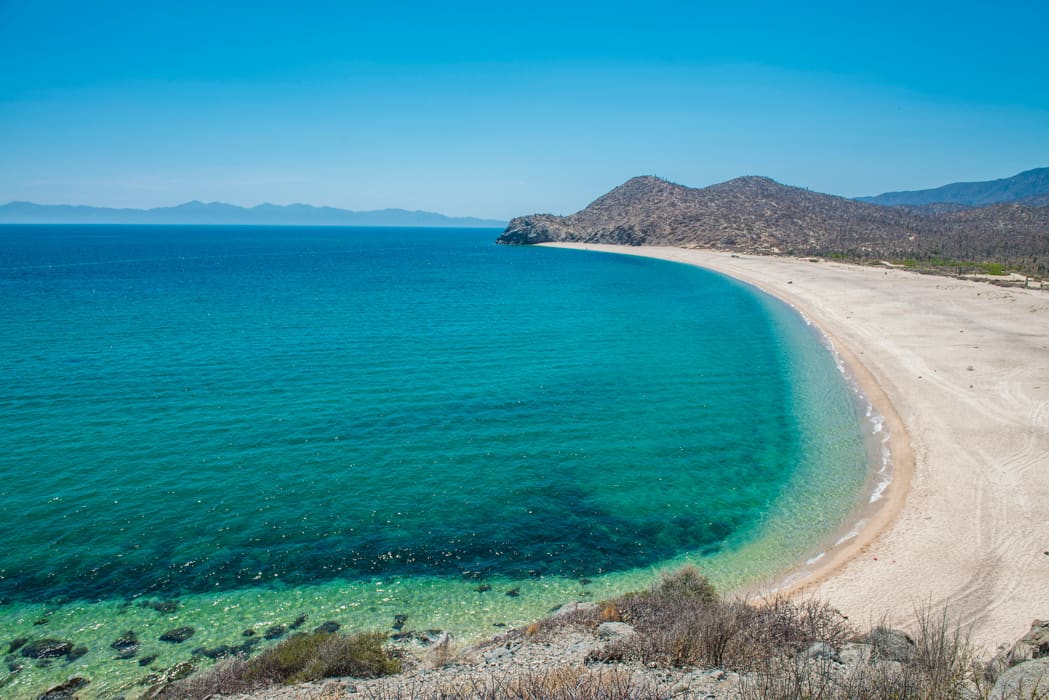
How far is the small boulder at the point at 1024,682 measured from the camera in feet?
22.1

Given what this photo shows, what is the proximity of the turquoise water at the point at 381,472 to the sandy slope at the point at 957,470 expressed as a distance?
1.76 m

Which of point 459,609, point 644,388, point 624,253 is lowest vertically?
point 459,609

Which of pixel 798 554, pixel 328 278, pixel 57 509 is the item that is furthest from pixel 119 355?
pixel 328 278

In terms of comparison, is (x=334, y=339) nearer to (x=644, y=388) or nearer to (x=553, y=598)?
(x=644, y=388)

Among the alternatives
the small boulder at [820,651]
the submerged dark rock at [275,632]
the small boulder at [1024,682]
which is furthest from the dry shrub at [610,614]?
the submerged dark rock at [275,632]

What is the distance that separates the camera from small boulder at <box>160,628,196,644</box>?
12805 mm

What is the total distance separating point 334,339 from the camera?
42.1m

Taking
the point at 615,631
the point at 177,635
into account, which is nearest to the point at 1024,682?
the point at 615,631

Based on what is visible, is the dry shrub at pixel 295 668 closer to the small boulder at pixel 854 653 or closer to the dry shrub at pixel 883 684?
the dry shrub at pixel 883 684

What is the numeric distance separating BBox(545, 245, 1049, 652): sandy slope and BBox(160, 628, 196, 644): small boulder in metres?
14.9

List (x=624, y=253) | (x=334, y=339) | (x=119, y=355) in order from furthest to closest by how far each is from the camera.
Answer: (x=624, y=253), (x=334, y=339), (x=119, y=355)

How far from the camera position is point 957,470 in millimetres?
20594

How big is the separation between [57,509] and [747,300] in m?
62.1

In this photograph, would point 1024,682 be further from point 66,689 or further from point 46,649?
point 46,649
